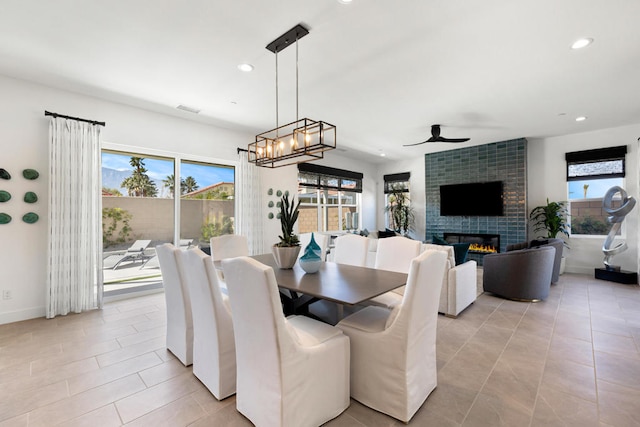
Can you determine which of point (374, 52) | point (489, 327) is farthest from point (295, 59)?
point (489, 327)

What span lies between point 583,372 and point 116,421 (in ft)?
11.1

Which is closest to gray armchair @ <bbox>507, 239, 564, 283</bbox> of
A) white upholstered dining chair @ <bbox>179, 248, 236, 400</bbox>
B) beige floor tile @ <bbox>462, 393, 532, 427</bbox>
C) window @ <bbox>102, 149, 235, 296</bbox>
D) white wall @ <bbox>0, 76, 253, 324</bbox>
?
beige floor tile @ <bbox>462, 393, 532, 427</bbox>

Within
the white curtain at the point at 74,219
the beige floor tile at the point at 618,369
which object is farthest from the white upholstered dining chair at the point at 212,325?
the beige floor tile at the point at 618,369

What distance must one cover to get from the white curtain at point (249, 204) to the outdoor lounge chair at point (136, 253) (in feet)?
4.92

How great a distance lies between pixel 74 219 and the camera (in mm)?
3594

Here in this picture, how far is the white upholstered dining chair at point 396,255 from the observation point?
2750 millimetres

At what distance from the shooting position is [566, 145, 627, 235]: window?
5434 mm

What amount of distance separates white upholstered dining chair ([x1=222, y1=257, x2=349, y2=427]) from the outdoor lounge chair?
3.63 m

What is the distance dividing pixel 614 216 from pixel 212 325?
6.81 m

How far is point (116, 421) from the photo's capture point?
1731 mm

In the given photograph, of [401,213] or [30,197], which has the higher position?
[30,197]

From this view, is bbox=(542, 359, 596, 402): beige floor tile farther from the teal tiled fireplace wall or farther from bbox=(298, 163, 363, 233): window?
bbox=(298, 163, 363, 233): window

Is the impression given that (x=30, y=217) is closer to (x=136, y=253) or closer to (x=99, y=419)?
(x=136, y=253)

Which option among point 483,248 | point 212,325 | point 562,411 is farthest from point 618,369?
point 483,248
